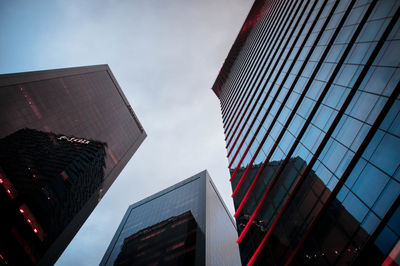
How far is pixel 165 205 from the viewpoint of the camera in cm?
7469

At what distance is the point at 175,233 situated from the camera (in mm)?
56031

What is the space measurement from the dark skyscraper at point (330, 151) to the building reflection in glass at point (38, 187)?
116ft

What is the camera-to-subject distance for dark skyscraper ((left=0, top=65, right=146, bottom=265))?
34.3 m

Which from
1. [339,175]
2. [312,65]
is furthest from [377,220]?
[312,65]

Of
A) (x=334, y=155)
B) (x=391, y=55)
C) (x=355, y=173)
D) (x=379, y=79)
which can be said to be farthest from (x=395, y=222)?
(x=391, y=55)

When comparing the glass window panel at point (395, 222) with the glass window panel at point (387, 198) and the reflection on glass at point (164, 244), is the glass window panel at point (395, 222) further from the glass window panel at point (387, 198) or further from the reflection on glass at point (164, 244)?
the reflection on glass at point (164, 244)

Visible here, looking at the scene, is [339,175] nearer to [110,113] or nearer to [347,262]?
[347,262]

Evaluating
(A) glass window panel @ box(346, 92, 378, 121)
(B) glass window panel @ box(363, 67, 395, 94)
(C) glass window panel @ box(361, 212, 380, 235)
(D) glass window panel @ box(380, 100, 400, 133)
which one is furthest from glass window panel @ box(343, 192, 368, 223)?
(B) glass window panel @ box(363, 67, 395, 94)

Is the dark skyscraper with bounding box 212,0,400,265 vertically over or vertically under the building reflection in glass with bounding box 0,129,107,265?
over

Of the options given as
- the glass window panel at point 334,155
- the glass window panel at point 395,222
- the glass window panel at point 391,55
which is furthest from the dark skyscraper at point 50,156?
the glass window panel at point 391,55

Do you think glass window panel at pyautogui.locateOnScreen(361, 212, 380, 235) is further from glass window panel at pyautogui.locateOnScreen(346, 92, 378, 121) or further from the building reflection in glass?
the building reflection in glass

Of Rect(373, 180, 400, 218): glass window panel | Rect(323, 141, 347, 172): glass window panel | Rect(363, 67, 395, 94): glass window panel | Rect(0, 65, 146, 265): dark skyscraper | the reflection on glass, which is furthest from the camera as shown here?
the reflection on glass

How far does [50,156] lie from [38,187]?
8110 mm

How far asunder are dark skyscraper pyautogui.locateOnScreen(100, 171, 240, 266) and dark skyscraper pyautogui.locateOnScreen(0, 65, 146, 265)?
56.5 feet
